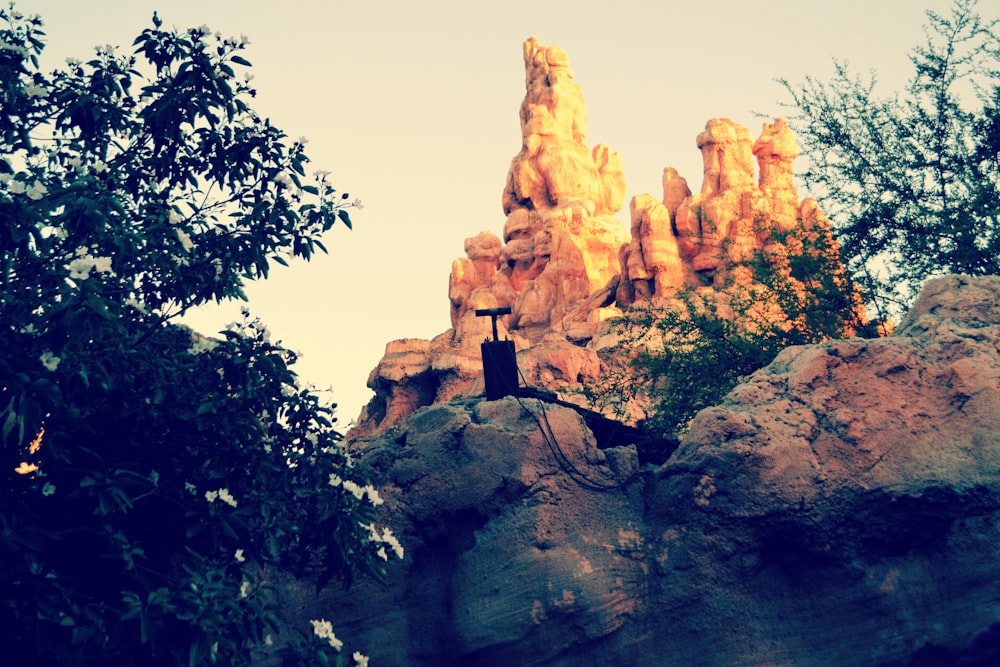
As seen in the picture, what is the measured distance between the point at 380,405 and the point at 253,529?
107ft

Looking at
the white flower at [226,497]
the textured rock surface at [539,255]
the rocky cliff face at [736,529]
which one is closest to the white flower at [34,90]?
the white flower at [226,497]

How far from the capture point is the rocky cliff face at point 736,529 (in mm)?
10578

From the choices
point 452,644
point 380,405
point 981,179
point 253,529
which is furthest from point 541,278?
point 253,529

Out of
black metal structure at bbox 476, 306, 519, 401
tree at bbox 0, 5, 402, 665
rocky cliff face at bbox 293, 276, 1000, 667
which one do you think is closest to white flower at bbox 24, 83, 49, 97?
tree at bbox 0, 5, 402, 665

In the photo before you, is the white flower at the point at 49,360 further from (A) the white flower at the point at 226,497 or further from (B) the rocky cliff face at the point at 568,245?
(B) the rocky cliff face at the point at 568,245

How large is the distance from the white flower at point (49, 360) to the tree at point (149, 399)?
0.02 meters

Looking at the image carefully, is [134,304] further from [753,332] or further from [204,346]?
[753,332]

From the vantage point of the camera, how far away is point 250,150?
368 inches

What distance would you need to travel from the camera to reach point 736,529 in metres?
10.8

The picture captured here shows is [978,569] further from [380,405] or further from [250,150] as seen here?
[380,405]

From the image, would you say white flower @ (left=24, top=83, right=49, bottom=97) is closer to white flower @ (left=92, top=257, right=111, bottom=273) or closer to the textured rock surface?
white flower @ (left=92, top=257, right=111, bottom=273)

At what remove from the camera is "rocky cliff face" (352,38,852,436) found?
3819 centimetres

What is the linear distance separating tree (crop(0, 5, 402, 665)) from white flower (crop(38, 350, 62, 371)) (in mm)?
17

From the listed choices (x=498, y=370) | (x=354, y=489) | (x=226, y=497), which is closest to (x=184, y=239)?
(x=226, y=497)
